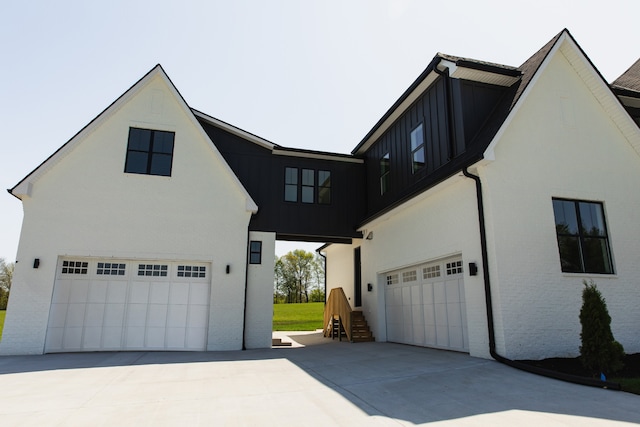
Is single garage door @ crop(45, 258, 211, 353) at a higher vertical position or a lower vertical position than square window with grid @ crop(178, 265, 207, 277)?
lower

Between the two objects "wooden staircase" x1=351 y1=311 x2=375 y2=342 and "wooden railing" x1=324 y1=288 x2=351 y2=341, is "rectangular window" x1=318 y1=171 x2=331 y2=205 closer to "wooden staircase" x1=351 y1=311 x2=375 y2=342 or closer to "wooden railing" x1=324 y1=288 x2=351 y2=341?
"wooden railing" x1=324 y1=288 x2=351 y2=341

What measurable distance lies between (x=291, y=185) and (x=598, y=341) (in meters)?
10.1

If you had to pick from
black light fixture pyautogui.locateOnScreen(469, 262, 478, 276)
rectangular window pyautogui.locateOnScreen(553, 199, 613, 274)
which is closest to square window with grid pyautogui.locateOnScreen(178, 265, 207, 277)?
black light fixture pyautogui.locateOnScreen(469, 262, 478, 276)

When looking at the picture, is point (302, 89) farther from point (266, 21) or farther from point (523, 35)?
point (523, 35)

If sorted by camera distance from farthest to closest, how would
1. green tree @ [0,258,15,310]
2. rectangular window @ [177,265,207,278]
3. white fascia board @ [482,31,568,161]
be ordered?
green tree @ [0,258,15,310], rectangular window @ [177,265,207,278], white fascia board @ [482,31,568,161]

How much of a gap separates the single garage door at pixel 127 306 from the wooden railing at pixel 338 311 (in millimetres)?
4713

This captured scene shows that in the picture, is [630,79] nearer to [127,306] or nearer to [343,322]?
[343,322]

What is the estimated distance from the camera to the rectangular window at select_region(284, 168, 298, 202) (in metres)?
13.9

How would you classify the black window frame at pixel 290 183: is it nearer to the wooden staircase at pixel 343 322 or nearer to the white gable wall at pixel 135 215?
the white gable wall at pixel 135 215

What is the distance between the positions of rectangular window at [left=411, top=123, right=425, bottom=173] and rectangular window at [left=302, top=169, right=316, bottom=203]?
13.7ft

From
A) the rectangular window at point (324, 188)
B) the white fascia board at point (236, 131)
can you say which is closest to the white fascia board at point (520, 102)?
the rectangular window at point (324, 188)

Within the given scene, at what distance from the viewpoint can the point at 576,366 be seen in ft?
22.7

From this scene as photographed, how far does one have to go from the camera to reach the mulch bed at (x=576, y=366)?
6.37 m

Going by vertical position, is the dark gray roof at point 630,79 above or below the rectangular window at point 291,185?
above
